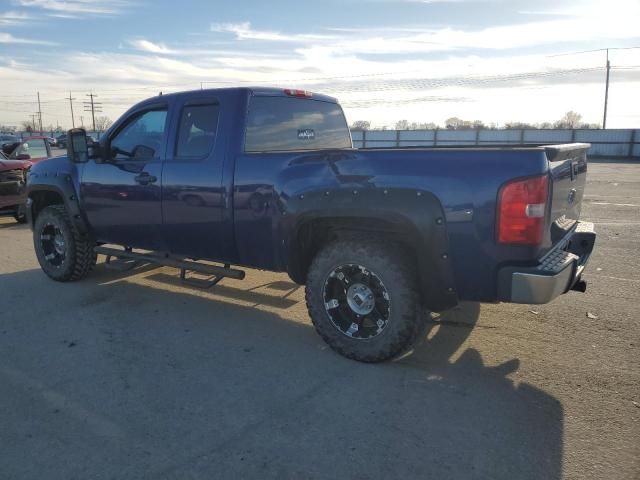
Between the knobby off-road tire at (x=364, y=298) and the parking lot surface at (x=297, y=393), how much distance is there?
0.18 meters

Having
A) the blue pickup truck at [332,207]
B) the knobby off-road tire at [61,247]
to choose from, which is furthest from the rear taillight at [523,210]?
the knobby off-road tire at [61,247]

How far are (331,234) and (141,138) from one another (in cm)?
237

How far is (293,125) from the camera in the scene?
5016 mm

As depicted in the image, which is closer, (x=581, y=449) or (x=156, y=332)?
A: (x=581, y=449)

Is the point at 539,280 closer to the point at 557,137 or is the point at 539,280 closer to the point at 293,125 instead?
the point at 293,125

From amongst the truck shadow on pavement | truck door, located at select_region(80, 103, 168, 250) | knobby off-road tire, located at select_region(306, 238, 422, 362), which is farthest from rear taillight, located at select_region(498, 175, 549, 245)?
truck door, located at select_region(80, 103, 168, 250)

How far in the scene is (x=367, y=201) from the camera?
11.9 ft

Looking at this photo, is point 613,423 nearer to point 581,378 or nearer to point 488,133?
point 581,378

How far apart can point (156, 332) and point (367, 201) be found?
2294mm

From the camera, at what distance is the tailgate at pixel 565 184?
3396mm

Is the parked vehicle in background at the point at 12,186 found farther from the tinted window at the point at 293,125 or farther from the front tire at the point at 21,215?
the tinted window at the point at 293,125

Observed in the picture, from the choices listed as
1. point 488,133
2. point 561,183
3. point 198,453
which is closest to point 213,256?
point 198,453

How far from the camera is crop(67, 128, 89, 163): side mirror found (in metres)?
5.51

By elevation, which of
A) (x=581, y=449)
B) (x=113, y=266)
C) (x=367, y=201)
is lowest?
(x=581, y=449)
